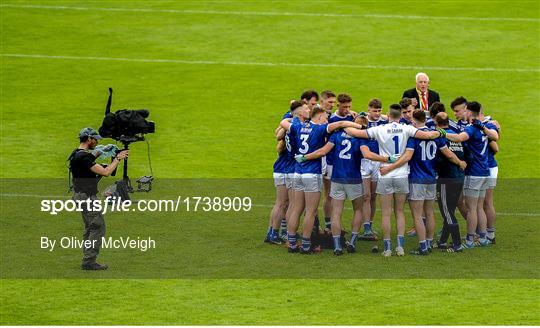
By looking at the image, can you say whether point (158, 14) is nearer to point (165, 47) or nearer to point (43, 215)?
point (165, 47)

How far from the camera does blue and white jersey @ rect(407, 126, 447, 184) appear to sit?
17.5 metres

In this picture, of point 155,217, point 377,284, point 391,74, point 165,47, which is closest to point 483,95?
point 391,74

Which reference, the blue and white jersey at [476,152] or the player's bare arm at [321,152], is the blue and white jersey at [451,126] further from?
the player's bare arm at [321,152]

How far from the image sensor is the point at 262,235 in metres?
19.5

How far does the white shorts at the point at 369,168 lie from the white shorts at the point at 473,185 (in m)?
1.43

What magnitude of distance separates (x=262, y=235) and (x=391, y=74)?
1346cm

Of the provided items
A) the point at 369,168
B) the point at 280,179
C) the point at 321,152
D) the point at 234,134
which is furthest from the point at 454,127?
the point at 234,134

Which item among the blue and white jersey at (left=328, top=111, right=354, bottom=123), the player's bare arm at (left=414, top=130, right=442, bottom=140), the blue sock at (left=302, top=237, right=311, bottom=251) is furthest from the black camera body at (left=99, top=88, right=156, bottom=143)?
the player's bare arm at (left=414, top=130, right=442, bottom=140)

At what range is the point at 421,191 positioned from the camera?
17.6m

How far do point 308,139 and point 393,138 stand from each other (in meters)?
1.30

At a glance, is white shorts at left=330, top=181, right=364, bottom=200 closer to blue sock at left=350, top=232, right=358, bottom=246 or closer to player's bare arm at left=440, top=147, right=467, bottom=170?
blue sock at left=350, top=232, right=358, bottom=246

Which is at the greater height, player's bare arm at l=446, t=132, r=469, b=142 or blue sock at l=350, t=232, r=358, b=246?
player's bare arm at l=446, t=132, r=469, b=142

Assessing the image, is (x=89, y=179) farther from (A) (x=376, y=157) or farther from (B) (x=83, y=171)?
(A) (x=376, y=157)

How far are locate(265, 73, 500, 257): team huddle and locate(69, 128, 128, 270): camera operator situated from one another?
2.90 metres
